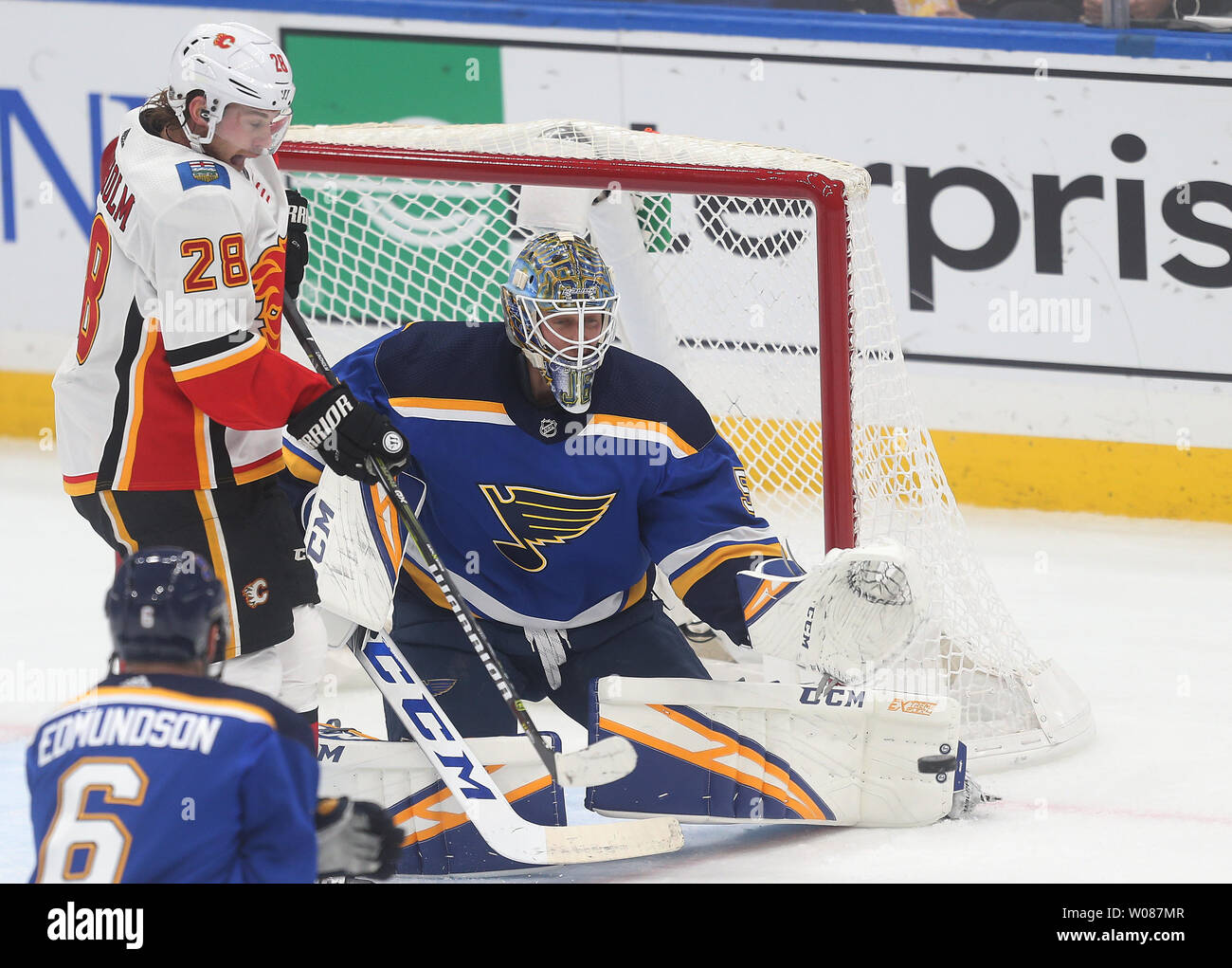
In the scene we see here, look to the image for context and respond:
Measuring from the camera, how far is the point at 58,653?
395 centimetres

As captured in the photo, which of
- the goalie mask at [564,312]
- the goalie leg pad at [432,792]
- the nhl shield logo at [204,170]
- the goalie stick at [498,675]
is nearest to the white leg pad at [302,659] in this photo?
the goalie leg pad at [432,792]

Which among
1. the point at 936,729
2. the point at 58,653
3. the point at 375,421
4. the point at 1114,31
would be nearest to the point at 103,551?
the point at 58,653

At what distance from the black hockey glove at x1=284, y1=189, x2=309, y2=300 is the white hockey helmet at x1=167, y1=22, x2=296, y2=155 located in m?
0.41

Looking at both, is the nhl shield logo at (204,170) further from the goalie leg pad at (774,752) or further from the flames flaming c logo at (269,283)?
the goalie leg pad at (774,752)

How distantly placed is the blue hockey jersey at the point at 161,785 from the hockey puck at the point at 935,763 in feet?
4.33

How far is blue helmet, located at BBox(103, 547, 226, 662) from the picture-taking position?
1846 millimetres

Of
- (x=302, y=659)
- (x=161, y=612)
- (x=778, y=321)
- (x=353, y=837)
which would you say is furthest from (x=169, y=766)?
(x=778, y=321)

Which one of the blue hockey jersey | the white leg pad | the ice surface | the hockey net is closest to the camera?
the blue hockey jersey

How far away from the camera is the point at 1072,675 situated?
3912 mm

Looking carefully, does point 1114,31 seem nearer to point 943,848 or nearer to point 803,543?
point 803,543

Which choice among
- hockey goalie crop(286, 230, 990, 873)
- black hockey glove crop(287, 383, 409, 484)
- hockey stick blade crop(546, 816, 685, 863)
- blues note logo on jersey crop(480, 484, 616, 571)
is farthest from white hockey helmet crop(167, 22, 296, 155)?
hockey stick blade crop(546, 816, 685, 863)

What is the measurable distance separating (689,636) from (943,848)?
1.03 meters

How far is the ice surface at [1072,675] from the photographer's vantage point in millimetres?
2785

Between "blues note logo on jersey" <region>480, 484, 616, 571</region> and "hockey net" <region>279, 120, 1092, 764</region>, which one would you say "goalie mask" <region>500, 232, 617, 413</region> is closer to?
"blues note logo on jersey" <region>480, 484, 616, 571</region>
